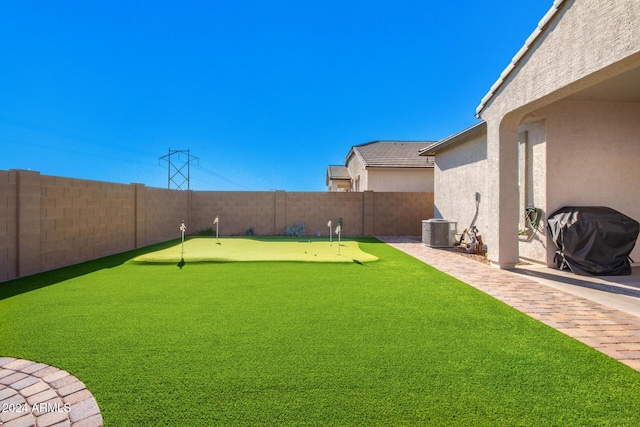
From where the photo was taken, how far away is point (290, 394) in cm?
225

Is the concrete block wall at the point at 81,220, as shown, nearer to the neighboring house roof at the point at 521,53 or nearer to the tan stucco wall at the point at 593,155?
the neighboring house roof at the point at 521,53

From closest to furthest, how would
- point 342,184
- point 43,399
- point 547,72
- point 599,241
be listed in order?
point 43,399 → point 547,72 → point 599,241 → point 342,184

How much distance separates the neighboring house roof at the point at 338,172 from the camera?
25.5 m

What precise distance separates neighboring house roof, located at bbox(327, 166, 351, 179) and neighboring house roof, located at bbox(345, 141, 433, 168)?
8.48 ft

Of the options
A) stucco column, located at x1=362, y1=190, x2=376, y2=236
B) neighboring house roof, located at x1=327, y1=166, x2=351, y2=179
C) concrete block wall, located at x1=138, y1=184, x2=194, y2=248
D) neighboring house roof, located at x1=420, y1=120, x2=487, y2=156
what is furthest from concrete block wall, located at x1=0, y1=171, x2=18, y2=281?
neighboring house roof, located at x1=327, y1=166, x2=351, y2=179

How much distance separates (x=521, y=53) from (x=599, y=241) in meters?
3.84

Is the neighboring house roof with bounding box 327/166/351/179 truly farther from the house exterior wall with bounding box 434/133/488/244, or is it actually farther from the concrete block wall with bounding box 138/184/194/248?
the concrete block wall with bounding box 138/184/194/248

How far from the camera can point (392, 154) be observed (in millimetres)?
19062

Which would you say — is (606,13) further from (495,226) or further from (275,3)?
(275,3)

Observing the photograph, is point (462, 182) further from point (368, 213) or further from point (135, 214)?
point (135, 214)

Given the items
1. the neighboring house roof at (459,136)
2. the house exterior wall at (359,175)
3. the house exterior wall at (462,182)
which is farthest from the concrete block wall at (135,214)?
the house exterior wall at (359,175)

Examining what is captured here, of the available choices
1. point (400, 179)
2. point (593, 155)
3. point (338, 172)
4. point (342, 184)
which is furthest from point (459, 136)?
point (338, 172)

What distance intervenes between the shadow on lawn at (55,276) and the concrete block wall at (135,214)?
255mm

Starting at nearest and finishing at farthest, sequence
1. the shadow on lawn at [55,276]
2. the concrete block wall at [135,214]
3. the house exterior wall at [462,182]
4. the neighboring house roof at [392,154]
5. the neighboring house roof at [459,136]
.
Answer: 1. the shadow on lawn at [55,276]
2. the concrete block wall at [135,214]
3. the neighboring house roof at [459,136]
4. the house exterior wall at [462,182]
5. the neighboring house roof at [392,154]
